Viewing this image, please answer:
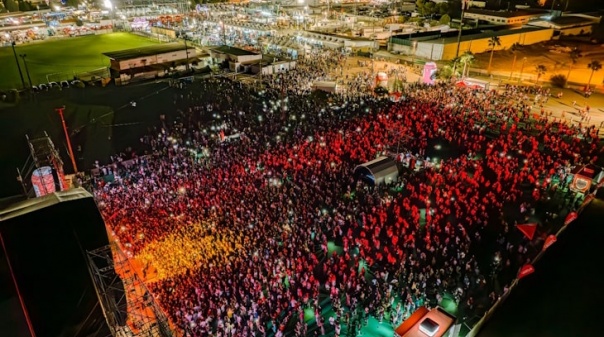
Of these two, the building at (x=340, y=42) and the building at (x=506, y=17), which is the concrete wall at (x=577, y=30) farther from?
the building at (x=340, y=42)

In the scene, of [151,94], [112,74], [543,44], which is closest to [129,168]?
[151,94]

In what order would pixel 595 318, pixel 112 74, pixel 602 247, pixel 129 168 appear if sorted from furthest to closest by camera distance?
pixel 112 74, pixel 129 168, pixel 602 247, pixel 595 318

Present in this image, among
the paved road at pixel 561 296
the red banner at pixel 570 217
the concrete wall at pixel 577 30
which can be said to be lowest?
the paved road at pixel 561 296

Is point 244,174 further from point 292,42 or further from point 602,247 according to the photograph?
point 292,42

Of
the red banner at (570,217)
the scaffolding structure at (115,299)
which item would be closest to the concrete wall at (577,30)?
the red banner at (570,217)

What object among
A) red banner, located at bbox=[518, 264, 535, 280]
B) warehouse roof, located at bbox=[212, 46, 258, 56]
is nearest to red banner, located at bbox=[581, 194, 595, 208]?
red banner, located at bbox=[518, 264, 535, 280]

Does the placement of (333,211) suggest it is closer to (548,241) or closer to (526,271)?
(526,271)
